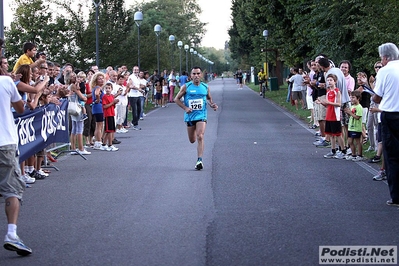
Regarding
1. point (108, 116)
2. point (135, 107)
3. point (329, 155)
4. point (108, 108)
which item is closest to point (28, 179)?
point (108, 116)

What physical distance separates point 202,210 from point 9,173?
107 inches

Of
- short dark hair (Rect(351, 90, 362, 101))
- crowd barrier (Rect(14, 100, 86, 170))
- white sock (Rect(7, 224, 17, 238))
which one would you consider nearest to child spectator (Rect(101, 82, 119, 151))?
crowd barrier (Rect(14, 100, 86, 170))

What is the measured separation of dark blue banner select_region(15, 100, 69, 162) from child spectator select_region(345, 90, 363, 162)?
17.9ft

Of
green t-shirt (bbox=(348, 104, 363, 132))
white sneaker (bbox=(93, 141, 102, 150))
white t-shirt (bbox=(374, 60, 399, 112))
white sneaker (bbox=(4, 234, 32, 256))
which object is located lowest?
white sneaker (bbox=(93, 141, 102, 150))

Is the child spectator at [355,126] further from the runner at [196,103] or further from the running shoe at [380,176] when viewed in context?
the runner at [196,103]

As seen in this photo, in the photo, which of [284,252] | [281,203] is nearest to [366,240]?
[284,252]

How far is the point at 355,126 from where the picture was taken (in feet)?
48.5

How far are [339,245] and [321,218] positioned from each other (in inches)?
56.3

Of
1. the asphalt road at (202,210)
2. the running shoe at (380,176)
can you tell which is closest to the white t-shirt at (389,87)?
the asphalt road at (202,210)

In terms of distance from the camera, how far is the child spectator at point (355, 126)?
14.8 meters

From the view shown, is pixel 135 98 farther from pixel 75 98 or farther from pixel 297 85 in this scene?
pixel 297 85

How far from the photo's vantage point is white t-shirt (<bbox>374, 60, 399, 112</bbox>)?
9.80 metres

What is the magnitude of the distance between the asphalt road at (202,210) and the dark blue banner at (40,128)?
0.59m

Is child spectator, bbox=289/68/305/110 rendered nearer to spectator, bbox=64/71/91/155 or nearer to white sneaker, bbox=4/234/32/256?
spectator, bbox=64/71/91/155
